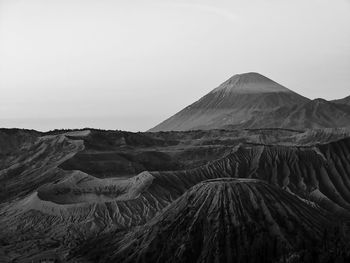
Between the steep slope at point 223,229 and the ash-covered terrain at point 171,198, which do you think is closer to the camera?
the steep slope at point 223,229

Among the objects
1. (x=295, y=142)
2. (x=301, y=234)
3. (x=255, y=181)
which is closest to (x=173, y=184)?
(x=255, y=181)

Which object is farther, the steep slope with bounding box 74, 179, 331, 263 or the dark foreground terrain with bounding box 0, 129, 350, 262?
the dark foreground terrain with bounding box 0, 129, 350, 262

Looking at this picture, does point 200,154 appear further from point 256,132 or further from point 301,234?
point 301,234

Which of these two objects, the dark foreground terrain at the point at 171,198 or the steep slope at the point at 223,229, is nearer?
the steep slope at the point at 223,229
